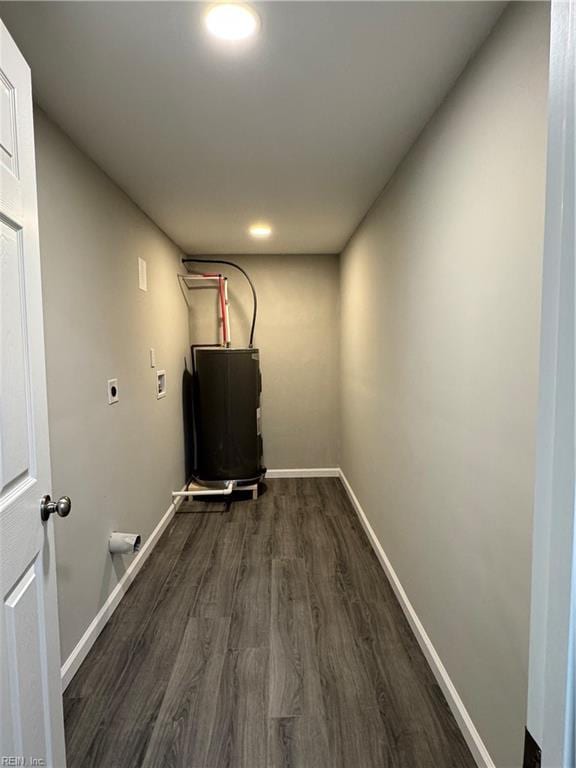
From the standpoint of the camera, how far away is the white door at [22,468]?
88cm

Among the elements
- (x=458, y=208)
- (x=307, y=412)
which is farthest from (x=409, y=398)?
(x=307, y=412)

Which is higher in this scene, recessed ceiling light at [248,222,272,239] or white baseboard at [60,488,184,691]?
recessed ceiling light at [248,222,272,239]

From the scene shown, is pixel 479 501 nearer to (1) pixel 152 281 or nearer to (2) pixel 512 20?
(2) pixel 512 20

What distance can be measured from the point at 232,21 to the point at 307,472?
143 inches

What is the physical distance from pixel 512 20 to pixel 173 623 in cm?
255

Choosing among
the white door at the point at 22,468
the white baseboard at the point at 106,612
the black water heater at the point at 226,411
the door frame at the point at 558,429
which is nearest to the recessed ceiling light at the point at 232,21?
the white door at the point at 22,468

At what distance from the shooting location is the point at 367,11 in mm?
1099

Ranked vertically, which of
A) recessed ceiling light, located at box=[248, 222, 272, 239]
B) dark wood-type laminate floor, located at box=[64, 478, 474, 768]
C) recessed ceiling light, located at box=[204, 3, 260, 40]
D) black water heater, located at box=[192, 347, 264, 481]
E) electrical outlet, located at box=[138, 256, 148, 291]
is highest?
recessed ceiling light, located at box=[248, 222, 272, 239]

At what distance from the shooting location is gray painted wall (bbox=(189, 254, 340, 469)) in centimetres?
402

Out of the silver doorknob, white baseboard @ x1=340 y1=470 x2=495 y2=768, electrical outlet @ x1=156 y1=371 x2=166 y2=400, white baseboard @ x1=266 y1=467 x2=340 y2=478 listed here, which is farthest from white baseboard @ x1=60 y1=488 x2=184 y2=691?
white baseboard @ x1=266 y1=467 x2=340 y2=478

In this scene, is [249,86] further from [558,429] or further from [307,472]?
[307,472]

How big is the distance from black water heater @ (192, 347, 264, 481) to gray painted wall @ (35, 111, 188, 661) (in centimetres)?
70

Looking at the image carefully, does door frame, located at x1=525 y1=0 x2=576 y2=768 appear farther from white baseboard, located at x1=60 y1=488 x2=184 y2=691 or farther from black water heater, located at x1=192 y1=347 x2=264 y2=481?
black water heater, located at x1=192 y1=347 x2=264 y2=481

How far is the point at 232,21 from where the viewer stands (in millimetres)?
1126
